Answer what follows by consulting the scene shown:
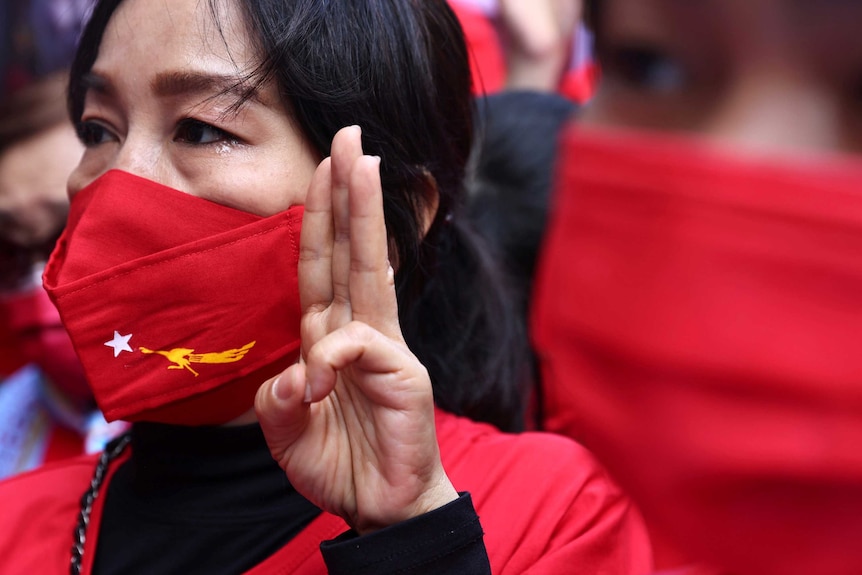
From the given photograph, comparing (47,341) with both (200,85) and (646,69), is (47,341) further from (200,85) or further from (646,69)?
(646,69)

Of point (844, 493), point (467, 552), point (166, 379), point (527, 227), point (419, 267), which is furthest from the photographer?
point (527, 227)

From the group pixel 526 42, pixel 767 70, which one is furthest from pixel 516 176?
pixel 767 70

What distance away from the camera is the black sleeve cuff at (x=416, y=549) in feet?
3.74

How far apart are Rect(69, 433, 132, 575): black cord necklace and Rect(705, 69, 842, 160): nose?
1210 mm

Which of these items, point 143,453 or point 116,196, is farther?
point 143,453

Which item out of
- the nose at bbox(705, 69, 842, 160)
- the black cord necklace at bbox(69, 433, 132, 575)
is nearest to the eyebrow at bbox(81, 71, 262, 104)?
the black cord necklace at bbox(69, 433, 132, 575)

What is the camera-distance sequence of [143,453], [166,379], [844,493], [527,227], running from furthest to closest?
[527,227], [143,453], [166,379], [844,493]

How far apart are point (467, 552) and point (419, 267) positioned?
620 millimetres

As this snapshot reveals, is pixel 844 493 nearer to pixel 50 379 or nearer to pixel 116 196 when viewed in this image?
pixel 116 196

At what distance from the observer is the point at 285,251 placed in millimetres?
1367

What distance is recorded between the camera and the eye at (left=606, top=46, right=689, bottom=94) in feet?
2.97

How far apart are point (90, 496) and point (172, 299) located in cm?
48

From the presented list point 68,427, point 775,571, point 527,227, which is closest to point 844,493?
point 775,571

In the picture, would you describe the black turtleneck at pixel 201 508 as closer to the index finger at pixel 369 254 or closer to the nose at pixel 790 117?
the index finger at pixel 369 254
